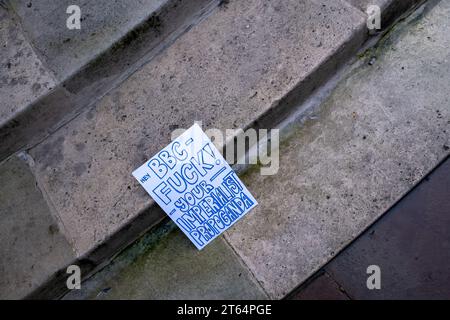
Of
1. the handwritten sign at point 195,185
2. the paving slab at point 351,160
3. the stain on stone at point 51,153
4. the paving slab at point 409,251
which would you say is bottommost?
the paving slab at point 409,251

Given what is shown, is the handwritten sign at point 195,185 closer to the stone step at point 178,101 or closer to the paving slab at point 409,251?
the stone step at point 178,101

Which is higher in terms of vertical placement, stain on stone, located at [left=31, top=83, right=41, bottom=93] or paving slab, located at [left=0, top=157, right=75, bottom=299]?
stain on stone, located at [left=31, top=83, right=41, bottom=93]

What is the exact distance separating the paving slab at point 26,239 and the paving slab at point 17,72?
0.30 metres

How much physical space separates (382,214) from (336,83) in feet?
2.13

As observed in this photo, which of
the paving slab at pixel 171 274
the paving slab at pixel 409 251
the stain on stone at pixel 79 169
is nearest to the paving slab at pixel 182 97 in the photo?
the stain on stone at pixel 79 169

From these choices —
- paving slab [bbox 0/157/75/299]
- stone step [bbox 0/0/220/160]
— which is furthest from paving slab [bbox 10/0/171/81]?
paving slab [bbox 0/157/75/299]

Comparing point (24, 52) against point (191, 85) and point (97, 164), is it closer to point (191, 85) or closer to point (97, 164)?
point (97, 164)

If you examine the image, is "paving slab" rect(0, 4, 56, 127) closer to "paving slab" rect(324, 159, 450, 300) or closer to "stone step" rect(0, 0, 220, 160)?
"stone step" rect(0, 0, 220, 160)

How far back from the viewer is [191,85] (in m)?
1.99

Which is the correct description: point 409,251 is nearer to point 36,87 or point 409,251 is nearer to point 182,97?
point 182,97

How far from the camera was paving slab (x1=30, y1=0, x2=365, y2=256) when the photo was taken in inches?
75.0

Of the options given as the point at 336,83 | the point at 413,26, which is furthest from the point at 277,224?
the point at 413,26

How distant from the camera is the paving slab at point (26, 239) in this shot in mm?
1849

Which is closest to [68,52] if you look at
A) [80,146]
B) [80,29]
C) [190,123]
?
[80,29]
